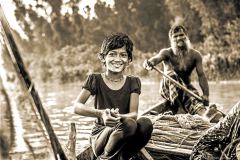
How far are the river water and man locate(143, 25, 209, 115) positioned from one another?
460 millimetres

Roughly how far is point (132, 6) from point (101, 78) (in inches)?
71.7

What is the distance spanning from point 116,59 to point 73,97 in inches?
78.6

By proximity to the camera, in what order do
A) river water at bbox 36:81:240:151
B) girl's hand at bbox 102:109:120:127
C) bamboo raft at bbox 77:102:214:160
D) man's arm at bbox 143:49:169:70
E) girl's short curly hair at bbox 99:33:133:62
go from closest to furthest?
girl's hand at bbox 102:109:120:127 < girl's short curly hair at bbox 99:33:133:62 < bamboo raft at bbox 77:102:214:160 < man's arm at bbox 143:49:169:70 < river water at bbox 36:81:240:151

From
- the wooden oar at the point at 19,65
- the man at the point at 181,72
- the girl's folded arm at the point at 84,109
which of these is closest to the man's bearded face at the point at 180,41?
the man at the point at 181,72

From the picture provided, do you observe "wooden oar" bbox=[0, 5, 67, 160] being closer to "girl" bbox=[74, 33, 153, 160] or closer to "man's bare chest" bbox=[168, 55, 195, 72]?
"girl" bbox=[74, 33, 153, 160]

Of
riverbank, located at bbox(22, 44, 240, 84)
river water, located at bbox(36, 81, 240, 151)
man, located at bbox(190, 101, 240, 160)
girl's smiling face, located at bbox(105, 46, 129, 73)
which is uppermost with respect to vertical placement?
girl's smiling face, located at bbox(105, 46, 129, 73)

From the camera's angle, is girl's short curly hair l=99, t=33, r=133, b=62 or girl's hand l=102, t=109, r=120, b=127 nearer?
girl's hand l=102, t=109, r=120, b=127

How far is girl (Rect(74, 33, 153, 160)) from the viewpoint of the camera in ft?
4.19

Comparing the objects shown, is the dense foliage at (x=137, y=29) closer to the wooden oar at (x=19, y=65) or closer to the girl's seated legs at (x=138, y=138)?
the girl's seated legs at (x=138, y=138)

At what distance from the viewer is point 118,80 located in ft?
4.65

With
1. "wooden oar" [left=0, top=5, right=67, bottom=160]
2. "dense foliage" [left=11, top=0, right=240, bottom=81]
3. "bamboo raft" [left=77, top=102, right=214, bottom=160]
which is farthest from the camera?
"dense foliage" [left=11, top=0, right=240, bottom=81]

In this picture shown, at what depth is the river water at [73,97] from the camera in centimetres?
→ 271

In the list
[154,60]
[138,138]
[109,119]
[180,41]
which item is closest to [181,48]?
[180,41]

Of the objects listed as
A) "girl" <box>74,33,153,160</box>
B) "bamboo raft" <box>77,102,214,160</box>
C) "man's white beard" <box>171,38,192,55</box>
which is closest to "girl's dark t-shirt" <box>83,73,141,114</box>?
"girl" <box>74,33,153,160</box>
